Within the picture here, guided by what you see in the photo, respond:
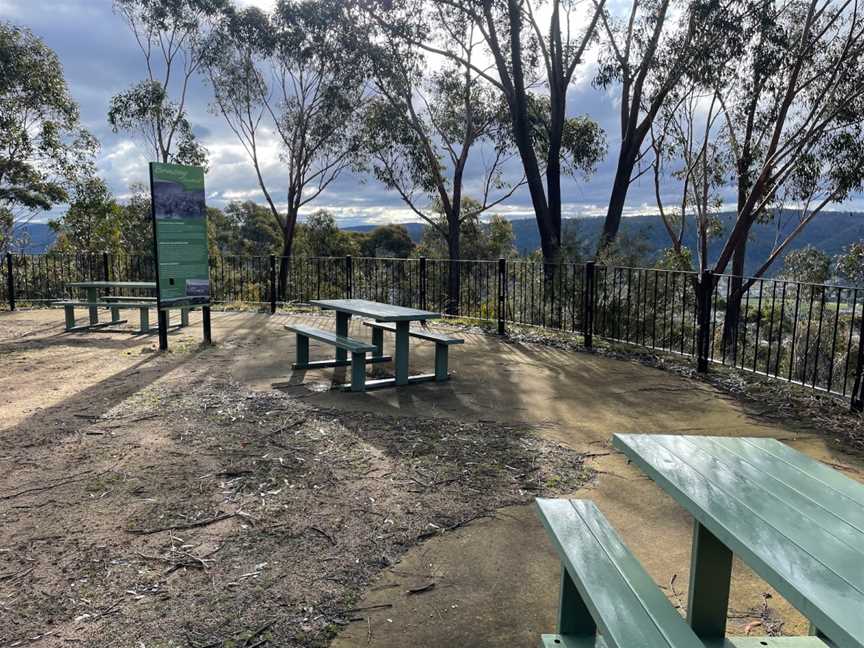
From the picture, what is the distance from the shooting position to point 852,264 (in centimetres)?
1677

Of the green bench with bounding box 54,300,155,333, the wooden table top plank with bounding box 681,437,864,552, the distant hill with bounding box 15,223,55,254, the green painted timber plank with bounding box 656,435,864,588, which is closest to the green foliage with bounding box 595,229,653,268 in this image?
the green bench with bounding box 54,300,155,333

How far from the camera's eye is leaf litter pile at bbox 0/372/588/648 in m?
2.52

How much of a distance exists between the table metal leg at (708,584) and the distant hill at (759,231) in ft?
49.8

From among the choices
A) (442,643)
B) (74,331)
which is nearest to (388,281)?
(74,331)

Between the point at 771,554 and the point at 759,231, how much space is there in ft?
69.9

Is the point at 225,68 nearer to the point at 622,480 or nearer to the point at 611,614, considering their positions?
the point at 622,480

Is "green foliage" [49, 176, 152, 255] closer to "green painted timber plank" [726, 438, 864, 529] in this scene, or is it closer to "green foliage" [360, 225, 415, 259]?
"green painted timber plank" [726, 438, 864, 529]

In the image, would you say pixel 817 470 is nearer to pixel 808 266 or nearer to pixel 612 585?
pixel 612 585

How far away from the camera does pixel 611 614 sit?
5.52ft

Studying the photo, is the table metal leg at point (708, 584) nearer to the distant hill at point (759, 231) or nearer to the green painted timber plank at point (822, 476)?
the green painted timber plank at point (822, 476)

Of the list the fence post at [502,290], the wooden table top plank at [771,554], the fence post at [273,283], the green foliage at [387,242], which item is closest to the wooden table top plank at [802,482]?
the wooden table top plank at [771,554]

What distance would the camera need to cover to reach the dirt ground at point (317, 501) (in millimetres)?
2527

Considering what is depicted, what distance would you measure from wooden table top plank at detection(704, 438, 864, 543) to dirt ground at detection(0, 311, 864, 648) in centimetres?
79

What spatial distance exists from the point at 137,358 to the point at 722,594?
24.1ft
